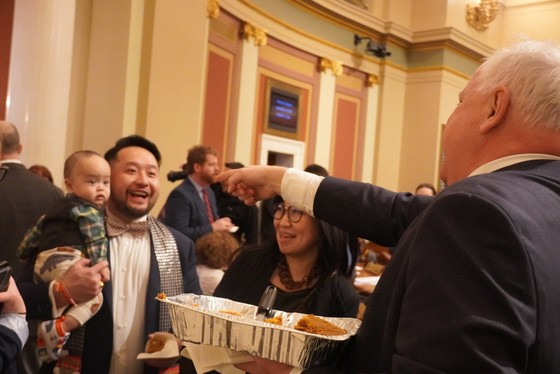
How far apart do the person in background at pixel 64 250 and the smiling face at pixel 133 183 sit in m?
0.10

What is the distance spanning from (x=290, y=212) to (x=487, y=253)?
158 cm

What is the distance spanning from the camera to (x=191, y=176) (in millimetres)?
5000

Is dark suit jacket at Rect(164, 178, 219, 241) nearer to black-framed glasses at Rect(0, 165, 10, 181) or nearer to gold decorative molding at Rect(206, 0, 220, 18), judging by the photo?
black-framed glasses at Rect(0, 165, 10, 181)

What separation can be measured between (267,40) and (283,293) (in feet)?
25.4

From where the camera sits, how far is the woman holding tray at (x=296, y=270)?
2.38 meters

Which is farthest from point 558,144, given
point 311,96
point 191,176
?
point 311,96

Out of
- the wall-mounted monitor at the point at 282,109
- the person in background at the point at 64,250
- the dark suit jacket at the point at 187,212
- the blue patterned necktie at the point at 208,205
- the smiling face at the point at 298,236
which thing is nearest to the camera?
the person in background at the point at 64,250

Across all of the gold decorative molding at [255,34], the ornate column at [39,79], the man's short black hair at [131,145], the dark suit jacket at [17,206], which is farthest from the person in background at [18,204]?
the gold decorative molding at [255,34]

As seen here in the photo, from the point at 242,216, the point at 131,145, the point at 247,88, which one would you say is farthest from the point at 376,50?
the point at 131,145

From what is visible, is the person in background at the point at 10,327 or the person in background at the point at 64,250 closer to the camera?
the person in background at the point at 10,327

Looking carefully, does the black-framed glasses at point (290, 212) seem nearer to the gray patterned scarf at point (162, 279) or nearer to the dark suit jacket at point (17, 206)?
the gray patterned scarf at point (162, 279)

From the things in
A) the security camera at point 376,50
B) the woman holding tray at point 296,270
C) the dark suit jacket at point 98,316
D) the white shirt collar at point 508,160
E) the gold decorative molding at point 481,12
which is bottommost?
the dark suit jacket at point 98,316

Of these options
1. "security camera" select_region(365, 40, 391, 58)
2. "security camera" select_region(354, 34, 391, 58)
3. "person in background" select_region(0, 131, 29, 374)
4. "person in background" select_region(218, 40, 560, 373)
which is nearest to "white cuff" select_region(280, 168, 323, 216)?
"person in background" select_region(218, 40, 560, 373)

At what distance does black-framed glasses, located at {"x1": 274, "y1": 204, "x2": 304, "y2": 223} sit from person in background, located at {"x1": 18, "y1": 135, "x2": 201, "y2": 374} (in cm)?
48
